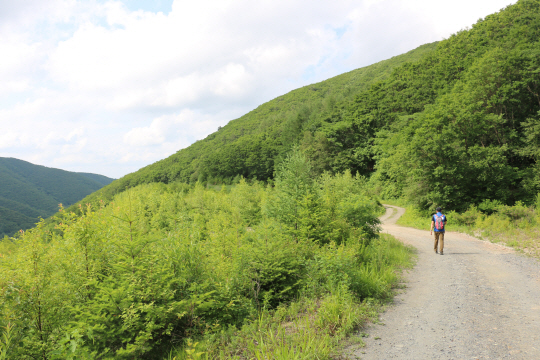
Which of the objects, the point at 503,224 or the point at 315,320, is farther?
the point at 503,224

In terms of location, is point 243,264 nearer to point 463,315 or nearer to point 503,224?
point 463,315

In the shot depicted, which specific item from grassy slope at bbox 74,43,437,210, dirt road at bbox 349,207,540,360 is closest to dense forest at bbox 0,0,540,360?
dirt road at bbox 349,207,540,360

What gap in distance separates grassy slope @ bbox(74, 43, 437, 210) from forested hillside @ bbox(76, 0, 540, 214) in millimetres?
14144

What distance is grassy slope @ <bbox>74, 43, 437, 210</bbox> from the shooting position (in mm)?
100062

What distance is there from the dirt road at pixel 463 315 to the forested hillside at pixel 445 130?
323 inches

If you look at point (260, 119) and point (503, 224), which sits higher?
point (260, 119)

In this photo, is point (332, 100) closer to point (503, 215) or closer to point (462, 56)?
point (462, 56)

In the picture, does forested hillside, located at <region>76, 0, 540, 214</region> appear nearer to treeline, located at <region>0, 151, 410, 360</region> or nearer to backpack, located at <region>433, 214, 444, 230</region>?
treeline, located at <region>0, 151, 410, 360</region>

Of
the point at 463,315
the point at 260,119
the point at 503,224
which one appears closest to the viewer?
the point at 463,315

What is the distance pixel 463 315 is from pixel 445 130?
69.9 feet

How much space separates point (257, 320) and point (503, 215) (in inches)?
761

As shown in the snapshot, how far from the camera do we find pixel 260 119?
427ft

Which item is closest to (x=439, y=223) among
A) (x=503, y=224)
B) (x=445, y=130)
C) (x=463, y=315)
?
(x=463, y=315)

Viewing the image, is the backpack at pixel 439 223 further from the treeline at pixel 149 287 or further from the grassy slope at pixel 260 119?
the grassy slope at pixel 260 119
